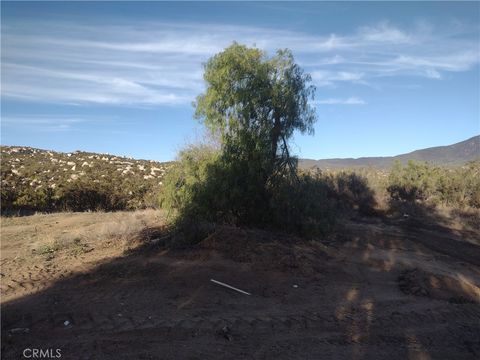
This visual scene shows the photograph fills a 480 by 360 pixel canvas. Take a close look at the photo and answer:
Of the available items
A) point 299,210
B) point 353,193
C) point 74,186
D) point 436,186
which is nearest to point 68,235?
point 299,210

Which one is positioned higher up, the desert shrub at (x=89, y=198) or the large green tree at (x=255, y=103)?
the large green tree at (x=255, y=103)

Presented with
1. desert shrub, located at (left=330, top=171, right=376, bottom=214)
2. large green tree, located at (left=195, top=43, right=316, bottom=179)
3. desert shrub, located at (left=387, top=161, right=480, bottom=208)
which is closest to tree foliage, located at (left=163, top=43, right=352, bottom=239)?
large green tree, located at (left=195, top=43, right=316, bottom=179)

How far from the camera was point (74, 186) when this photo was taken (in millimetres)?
25484

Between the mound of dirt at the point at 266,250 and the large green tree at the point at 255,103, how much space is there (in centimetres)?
236

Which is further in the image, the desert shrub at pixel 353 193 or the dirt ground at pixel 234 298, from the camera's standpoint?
the desert shrub at pixel 353 193

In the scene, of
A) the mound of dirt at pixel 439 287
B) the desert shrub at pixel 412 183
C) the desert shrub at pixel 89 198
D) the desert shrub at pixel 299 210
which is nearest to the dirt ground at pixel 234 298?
the mound of dirt at pixel 439 287

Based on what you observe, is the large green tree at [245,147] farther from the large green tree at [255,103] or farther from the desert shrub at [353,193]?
the desert shrub at [353,193]

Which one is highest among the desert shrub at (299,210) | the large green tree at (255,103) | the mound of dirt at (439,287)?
the large green tree at (255,103)

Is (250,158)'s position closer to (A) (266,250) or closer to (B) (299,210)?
(B) (299,210)

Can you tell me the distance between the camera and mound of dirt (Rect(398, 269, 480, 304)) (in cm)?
870

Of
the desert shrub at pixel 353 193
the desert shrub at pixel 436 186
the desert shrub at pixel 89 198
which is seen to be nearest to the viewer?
the desert shrub at pixel 353 193

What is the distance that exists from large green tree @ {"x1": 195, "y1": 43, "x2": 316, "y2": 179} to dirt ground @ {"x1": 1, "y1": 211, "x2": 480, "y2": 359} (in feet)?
8.79

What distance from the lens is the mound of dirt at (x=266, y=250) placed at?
9500mm

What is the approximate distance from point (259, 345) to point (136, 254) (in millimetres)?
5065
